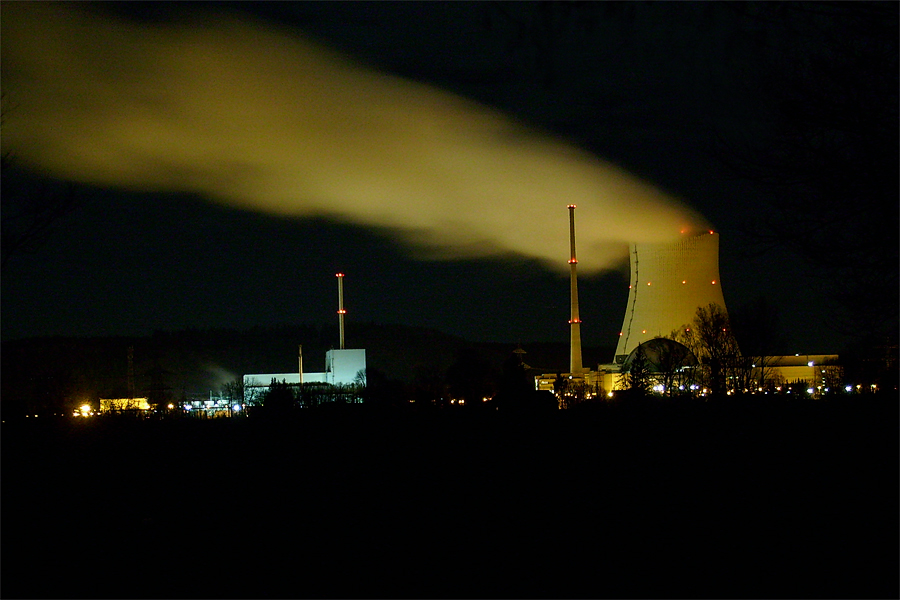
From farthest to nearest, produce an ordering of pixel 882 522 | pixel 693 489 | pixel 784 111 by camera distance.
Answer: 1. pixel 693 489
2. pixel 784 111
3. pixel 882 522

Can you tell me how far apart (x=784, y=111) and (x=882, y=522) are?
3.03m

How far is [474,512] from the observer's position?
22.1 ft

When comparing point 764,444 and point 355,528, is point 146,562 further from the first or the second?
point 764,444

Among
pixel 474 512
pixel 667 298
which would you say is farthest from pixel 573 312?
pixel 474 512

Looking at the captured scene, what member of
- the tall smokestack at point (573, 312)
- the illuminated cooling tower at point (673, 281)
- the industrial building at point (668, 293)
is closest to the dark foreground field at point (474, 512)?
the industrial building at point (668, 293)

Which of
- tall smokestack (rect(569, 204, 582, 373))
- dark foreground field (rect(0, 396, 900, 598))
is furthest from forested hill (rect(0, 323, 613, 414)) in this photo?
dark foreground field (rect(0, 396, 900, 598))

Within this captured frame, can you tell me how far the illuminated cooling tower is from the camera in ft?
107

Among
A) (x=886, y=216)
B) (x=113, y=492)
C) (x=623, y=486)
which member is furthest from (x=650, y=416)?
(x=113, y=492)

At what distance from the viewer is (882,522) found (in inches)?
223

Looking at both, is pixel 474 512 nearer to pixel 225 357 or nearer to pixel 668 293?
pixel 668 293

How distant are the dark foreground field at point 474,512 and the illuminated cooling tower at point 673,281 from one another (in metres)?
22.7

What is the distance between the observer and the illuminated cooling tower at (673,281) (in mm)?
32500

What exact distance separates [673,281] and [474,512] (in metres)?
28.2

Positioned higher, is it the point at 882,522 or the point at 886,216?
the point at 886,216
